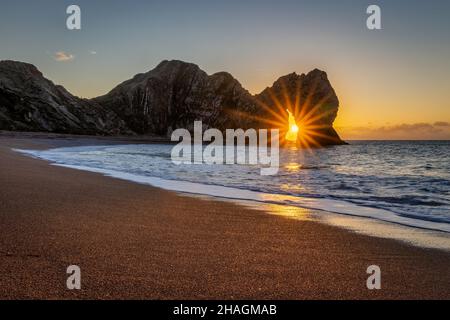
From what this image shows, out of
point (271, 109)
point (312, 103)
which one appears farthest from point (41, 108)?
point (312, 103)

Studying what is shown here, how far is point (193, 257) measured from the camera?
15.7ft

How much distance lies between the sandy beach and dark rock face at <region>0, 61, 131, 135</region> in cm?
10862

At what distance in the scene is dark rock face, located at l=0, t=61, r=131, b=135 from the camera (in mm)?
112562

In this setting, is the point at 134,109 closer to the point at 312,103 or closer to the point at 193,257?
the point at 312,103

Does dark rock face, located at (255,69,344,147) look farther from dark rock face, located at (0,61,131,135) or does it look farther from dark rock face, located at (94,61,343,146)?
dark rock face, located at (0,61,131,135)

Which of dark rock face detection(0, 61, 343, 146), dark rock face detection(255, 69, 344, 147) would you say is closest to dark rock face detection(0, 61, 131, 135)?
dark rock face detection(0, 61, 343, 146)

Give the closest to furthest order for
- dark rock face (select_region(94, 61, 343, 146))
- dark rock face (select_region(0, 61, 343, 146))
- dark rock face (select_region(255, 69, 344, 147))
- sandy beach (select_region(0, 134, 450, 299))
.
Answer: sandy beach (select_region(0, 134, 450, 299)) → dark rock face (select_region(0, 61, 343, 146)) → dark rock face (select_region(255, 69, 344, 147)) → dark rock face (select_region(94, 61, 343, 146))

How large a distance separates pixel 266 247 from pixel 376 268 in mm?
1483

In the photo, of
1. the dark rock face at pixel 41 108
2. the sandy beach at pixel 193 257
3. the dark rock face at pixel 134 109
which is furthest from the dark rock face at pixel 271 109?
the sandy beach at pixel 193 257

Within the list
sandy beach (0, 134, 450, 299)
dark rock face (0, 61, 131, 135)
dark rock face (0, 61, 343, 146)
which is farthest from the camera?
dark rock face (0, 61, 343, 146)

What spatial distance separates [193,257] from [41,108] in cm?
13328

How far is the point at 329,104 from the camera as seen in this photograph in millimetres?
157500
